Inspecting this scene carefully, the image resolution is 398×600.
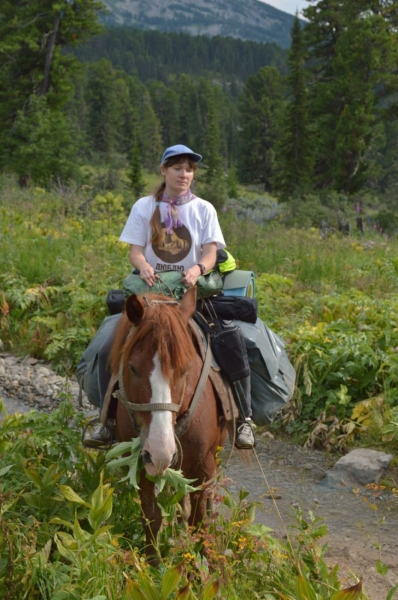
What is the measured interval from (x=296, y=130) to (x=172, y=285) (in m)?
36.6

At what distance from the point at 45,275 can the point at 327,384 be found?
4.92m

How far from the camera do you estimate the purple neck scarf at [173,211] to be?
429 cm

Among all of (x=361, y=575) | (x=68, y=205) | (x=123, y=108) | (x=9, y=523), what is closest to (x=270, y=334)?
(x=361, y=575)

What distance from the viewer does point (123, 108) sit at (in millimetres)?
87000

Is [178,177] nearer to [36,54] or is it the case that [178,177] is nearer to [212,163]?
[36,54]

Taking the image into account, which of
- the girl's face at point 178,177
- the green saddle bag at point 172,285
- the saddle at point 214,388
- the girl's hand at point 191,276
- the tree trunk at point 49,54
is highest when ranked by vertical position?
the tree trunk at point 49,54

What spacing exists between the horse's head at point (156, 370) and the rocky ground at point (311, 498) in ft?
2.71

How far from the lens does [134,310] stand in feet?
11.4

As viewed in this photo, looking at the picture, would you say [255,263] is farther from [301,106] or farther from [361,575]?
[301,106]

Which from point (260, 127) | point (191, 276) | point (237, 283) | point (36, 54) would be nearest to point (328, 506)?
point (237, 283)

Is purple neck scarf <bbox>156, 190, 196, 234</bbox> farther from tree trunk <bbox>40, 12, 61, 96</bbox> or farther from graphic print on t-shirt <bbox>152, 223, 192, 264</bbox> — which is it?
tree trunk <bbox>40, 12, 61, 96</bbox>

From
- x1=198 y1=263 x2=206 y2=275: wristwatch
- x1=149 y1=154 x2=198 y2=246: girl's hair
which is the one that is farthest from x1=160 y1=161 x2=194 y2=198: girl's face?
x1=198 y1=263 x2=206 y2=275: wristwatch

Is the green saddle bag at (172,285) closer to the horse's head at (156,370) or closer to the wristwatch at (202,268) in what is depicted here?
the wristwatch at (202,268)

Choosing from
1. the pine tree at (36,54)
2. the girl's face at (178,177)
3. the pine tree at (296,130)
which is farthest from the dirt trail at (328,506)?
the pine tree at (296,130)
